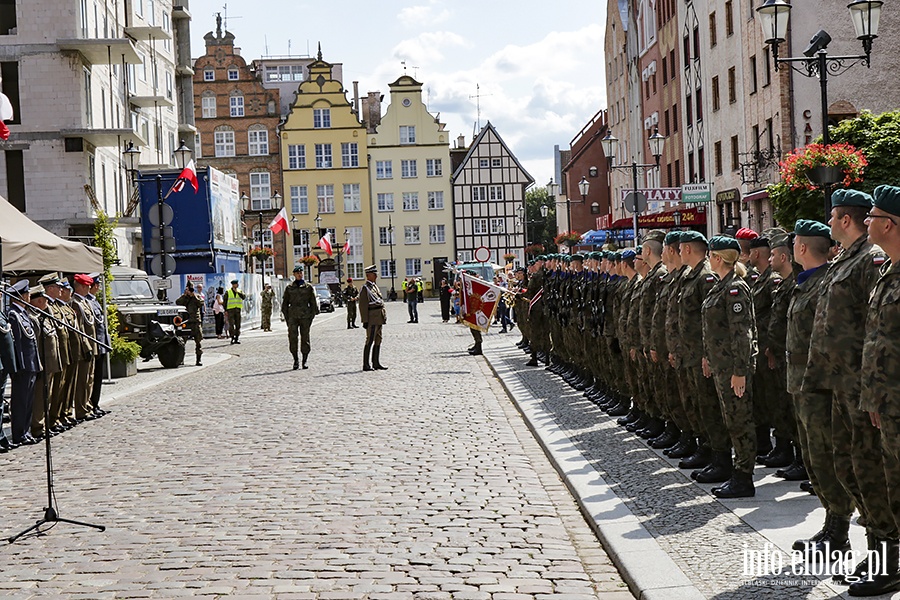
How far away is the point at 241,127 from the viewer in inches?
3529

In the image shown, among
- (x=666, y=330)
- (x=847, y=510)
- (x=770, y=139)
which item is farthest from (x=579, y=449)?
(x=770, y=139)

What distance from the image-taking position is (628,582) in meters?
6.35

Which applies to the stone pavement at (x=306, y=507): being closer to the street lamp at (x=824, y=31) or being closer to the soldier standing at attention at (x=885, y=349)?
the soldier standing at attention at (x=885, y=349)

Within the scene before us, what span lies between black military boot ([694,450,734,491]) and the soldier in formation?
0.01 m

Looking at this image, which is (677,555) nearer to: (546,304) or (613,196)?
(546,304)

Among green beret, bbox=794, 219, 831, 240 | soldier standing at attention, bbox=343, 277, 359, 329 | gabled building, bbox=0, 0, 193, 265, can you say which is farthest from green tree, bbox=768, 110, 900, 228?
gabled building, bbox=0, 0, 193, 265

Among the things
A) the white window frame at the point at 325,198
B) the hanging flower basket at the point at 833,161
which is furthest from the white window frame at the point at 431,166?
the hanging flower basket at the point at 833,161

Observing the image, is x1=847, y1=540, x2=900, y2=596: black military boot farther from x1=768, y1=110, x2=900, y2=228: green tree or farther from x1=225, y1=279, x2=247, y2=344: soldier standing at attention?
x1=225, y1=279, x2=247, y2=344: soldier standing at attention

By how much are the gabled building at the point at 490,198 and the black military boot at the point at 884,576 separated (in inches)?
3359

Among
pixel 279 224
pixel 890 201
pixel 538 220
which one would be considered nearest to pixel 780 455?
pixel 890 201

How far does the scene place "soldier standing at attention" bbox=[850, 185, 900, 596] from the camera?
5.22 meters

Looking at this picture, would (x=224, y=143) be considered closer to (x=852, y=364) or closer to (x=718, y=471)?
(x=718, y=471)

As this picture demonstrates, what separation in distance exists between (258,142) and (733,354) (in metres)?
85.0

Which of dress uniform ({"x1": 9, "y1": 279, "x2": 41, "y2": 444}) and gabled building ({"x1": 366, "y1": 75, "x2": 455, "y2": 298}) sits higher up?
gabled building ({"x1": 366, "y1": 75, "x2": 455, "y2": 298})
